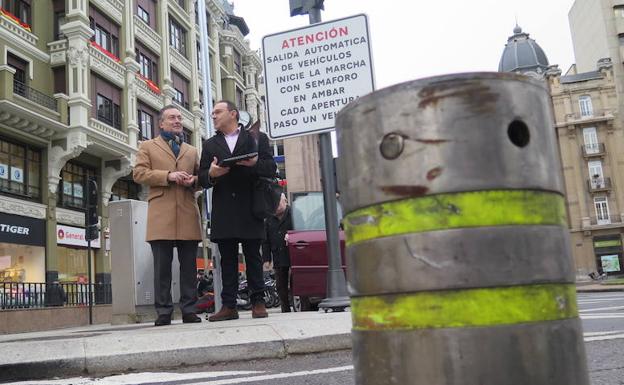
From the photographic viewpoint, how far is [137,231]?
9.08 meters

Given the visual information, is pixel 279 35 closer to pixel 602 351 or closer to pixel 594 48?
pixel 602 351

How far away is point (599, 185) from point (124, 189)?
4106cm

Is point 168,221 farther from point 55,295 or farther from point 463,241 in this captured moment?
point 55,295

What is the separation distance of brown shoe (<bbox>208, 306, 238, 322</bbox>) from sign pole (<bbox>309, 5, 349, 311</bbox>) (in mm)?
874

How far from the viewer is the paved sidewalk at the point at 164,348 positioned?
12.7 feet

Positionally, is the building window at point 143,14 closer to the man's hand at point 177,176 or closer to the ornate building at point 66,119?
the ornate building at point 66,119

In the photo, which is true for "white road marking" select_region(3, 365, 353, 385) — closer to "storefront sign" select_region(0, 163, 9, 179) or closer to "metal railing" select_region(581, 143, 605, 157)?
"storefront sign" select_region(0, 163, 9, 179)

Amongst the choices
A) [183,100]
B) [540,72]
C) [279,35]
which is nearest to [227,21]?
[183,100]

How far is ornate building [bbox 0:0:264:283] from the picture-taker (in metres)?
20.2

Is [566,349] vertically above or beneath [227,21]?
beneath

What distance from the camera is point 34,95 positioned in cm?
2117

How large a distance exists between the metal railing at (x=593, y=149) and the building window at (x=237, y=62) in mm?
30627

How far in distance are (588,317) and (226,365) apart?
14.8ft

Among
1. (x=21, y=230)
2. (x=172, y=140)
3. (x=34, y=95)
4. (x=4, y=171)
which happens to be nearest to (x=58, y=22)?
(x=34, y=95)
